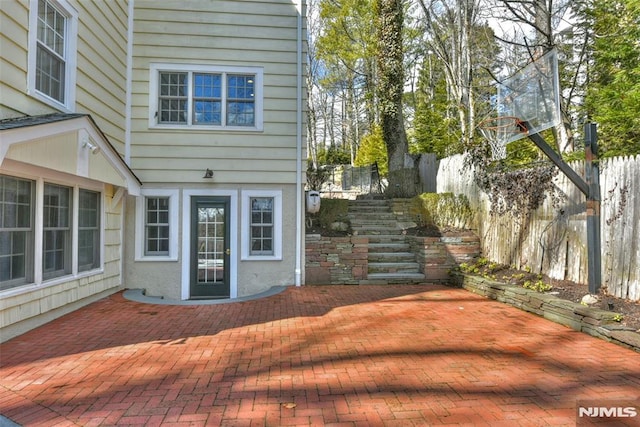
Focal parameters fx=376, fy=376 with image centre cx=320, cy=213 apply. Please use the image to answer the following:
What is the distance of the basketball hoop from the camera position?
232 inches

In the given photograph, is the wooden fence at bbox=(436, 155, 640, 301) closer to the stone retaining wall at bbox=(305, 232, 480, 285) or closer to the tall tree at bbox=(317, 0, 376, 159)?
the stone retaining wall at bbox=(305, 232, 480, 285)

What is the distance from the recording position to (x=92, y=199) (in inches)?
253

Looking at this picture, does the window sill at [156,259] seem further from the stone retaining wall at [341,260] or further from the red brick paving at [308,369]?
the stone retaining wall at [341,260]

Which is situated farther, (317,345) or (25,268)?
(25,268)

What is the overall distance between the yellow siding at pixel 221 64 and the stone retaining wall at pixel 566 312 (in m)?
4.52

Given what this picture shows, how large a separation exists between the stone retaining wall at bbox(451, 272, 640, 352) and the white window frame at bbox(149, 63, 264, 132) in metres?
5.59

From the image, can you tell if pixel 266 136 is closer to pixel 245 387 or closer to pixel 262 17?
pixel 262 17

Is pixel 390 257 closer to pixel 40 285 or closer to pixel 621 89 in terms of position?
pixel 621 89

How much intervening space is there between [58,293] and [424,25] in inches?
754

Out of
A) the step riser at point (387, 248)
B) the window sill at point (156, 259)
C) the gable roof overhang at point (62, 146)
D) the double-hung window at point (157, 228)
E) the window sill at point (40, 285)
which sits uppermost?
the gable roof overhang at point (62, 146)

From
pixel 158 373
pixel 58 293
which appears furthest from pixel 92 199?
pixel 158 373

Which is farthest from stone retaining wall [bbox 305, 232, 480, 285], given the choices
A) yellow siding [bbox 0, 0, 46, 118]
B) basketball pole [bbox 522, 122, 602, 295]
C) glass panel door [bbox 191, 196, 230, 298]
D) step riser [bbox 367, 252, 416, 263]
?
yellow siding [bbox 0, 0, 46, 118]

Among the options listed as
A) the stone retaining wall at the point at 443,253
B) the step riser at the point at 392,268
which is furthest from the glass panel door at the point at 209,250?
the stone retaining wall at the point at 443,253

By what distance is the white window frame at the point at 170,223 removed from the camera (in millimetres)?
7625
